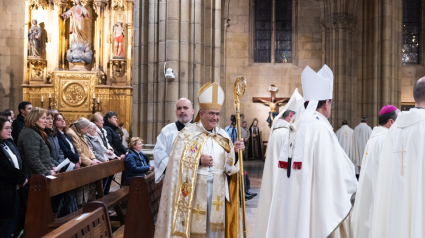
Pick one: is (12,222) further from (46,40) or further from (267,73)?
(267,73)

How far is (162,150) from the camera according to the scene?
4578 millimetres

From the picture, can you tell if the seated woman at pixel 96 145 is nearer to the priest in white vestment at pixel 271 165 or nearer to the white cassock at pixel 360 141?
the priest in white vestment at pixel 271 165

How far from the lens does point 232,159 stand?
158 inches

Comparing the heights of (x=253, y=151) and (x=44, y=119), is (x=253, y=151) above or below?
below

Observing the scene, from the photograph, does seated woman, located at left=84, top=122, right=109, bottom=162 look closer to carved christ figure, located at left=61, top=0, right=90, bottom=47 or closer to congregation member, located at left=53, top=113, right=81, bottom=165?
congregation member, located at left=53, top=113, right=81, bottom=165

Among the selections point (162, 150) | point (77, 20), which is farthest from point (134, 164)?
point (77, 20)

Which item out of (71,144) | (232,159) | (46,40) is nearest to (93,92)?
(46,40)

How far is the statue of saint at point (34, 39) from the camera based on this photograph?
1517 cm

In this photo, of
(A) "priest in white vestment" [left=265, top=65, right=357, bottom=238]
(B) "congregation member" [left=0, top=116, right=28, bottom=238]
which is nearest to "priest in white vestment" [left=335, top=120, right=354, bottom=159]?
(A) "priest in white vestment" [left=265, top=65, right=357, bottom=238]

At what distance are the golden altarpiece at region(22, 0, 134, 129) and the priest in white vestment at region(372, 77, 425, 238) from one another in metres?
12.6

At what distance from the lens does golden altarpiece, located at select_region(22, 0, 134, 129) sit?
1518 cm

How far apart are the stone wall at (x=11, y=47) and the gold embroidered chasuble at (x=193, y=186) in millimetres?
14374

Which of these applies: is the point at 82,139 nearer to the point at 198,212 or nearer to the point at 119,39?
the point at 198,212

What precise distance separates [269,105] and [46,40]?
9.14 meters
